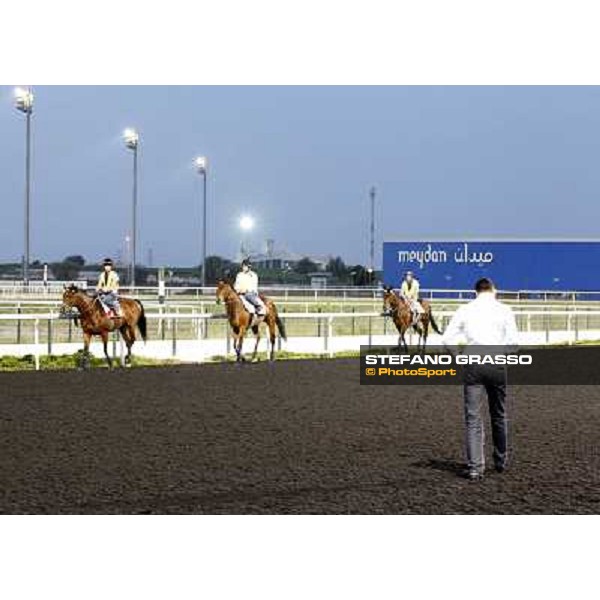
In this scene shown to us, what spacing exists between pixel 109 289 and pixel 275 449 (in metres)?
10.1

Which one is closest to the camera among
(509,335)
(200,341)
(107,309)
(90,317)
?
(509,335)

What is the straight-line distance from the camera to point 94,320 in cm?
1897

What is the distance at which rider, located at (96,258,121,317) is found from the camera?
63.1 feet

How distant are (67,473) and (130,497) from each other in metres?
1.20

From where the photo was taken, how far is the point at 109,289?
63.5 ft

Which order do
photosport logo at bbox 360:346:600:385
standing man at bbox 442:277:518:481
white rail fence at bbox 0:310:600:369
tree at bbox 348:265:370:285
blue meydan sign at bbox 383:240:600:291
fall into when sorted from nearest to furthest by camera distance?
standing man at bbox 442:277:518:481 → photosport logo at bbox 360:346:600:385 → white rail fence at bbox 0:310:600:369 → blue meydan sign at bbox 383:240:600:291 → tree at bbox 348:265:370:285

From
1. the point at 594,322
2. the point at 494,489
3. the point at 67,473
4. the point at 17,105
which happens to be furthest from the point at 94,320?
the point at 594,322

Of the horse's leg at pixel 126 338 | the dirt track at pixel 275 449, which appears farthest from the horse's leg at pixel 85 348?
the dirt track at pixel 275 449

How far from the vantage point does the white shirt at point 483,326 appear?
332 inches

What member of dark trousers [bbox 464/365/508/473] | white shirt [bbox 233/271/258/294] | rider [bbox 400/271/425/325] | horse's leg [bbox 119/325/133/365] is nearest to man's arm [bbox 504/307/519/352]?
dark trousers [bbox 464/365/508/473]

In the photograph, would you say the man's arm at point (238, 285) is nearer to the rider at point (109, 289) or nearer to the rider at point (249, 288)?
the rider at point (249, 288)

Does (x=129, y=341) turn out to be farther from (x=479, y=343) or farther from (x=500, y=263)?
(x=500, y=263)

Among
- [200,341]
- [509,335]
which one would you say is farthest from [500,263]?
[509,335]

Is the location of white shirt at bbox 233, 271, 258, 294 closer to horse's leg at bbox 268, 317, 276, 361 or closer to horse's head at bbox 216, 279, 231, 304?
horse's head at bbox 216, 279, 231, 304
